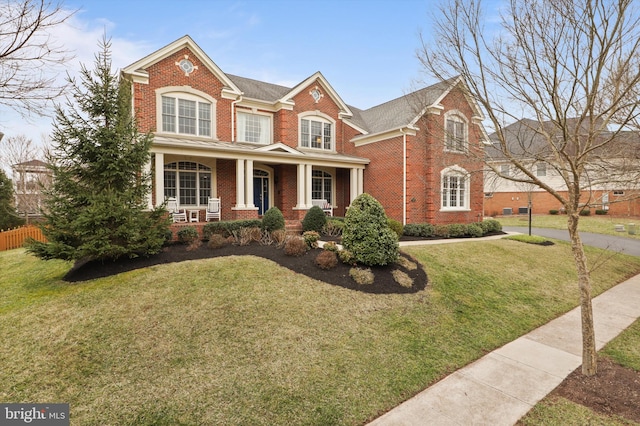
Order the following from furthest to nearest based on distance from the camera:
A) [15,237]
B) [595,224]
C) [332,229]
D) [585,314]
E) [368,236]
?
1. [595,224]
2. [15,237]
3. [332,229]
4. [368,236]
5. [585,314]

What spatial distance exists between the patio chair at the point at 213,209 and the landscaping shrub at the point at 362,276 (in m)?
8.40

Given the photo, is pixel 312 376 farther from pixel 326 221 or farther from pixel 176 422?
pixel 326 221

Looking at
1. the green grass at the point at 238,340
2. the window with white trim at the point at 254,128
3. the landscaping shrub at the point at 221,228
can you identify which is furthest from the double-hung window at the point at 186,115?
the green grass at the point at 238,340

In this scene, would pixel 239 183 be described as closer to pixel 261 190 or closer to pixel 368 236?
pixel 261 190

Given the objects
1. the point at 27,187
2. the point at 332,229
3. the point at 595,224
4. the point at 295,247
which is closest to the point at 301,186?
the point at 332,229

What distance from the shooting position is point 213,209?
14.3m

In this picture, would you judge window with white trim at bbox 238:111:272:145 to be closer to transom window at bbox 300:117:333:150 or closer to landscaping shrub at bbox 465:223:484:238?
transom window at bbox 300:117:333:150

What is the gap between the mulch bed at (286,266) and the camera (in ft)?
25.5

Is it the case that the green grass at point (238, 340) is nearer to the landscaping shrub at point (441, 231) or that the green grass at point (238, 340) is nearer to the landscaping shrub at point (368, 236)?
the landscaping shrub at point (368, 236)

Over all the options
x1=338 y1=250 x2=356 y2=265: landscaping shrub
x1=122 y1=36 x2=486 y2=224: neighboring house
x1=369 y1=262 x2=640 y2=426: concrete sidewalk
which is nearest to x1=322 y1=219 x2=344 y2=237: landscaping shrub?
x1=122 y1=36 x2=486 y2=224: neighboring house

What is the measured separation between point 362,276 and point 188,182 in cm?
1056

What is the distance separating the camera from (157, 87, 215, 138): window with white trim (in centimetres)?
1416

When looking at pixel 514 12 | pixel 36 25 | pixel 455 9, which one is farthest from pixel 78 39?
pixel 514 12

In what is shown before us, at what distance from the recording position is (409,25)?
6711 millimetres
